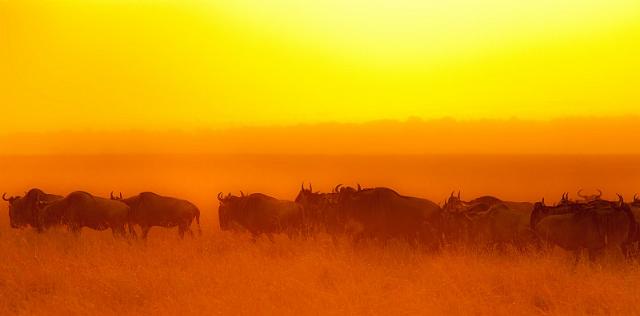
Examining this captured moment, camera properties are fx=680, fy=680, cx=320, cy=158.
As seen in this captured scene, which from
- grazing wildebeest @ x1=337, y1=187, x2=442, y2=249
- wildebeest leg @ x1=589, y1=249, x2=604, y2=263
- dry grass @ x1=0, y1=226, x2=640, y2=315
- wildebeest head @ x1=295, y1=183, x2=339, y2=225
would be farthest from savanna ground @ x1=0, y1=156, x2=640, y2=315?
wildebeest head @ x1=295, y1=183, x2=339, y2=225

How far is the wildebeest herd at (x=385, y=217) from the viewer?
12734mm

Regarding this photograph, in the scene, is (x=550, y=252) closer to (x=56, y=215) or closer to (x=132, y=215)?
(x=132, y=215)

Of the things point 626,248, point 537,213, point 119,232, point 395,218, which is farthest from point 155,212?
point 626,248

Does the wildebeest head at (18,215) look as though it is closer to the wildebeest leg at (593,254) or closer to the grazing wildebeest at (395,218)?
the grazing wildebeest at (395,218)

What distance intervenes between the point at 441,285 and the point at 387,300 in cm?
153

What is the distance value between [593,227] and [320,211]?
6.49m

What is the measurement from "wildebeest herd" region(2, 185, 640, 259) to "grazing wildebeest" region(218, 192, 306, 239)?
1.0 inches

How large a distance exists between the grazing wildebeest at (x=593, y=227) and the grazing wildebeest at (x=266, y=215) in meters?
6.25

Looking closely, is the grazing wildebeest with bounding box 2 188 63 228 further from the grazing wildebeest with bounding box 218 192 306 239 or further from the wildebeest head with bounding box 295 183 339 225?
the wildebeest head with bounding box 295 183 339 225

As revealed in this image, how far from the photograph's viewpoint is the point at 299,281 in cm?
1070

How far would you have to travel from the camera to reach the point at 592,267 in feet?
40.7

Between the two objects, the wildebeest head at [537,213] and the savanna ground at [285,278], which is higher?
the wildebeest head at [537,213]

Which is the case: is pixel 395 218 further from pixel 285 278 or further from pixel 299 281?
pixel 299 281

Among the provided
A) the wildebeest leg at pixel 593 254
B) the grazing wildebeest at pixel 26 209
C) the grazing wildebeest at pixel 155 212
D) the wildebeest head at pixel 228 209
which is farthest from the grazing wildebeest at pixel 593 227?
the grazing wildebeest at pixel 26 209
